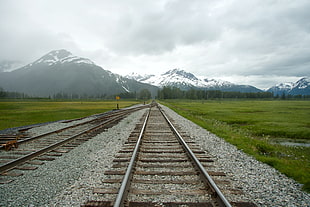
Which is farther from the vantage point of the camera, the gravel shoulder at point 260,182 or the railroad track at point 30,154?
the railroad track at point 30,154

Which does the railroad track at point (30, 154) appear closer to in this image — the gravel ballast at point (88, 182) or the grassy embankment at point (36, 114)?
the gravel ballast at point (88, 182)

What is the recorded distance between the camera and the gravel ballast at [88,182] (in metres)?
4.12

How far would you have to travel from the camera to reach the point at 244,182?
498cm

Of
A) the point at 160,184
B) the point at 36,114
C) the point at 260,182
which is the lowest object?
the point at 36,114

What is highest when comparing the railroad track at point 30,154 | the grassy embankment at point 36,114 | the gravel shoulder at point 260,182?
the railroad track at point 30,154

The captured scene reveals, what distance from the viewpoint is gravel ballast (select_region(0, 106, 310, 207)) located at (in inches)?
162

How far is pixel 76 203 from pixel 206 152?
5403 mm

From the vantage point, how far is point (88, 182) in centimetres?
485

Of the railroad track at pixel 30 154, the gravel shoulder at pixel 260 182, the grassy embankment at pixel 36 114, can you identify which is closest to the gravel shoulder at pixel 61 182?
the railroad track at pixel 30 154

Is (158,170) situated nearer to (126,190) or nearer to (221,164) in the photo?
(126,190)

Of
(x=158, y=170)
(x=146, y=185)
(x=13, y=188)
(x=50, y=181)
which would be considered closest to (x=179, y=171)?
(x=158, y=170)

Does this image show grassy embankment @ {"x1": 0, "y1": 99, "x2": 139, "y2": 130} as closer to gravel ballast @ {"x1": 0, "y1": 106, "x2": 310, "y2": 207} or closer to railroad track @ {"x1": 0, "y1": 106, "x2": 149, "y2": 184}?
railroad track @ {"x1": 0, "y1": 106, "x2": 149, "y2": 184}

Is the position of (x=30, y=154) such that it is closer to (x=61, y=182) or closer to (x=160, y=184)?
(x=61, y=182)

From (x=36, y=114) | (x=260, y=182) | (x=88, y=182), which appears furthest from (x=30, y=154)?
(x=36, y=114)
